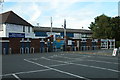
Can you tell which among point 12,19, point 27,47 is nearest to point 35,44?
point 27,47

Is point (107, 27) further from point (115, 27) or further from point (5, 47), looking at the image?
point (5, 47)

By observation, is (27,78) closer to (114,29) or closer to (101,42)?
(101,42)

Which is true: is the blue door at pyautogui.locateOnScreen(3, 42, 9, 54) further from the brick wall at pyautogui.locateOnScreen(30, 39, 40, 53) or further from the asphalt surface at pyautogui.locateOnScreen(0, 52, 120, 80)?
the asphalt surface at pyautogui.locateOnScreen(0, 52, 120, 80)

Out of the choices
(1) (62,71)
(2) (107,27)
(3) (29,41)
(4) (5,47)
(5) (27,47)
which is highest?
(2) (107,27)

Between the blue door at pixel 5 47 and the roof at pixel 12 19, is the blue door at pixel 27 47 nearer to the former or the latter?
the blue door at pixel 5 47

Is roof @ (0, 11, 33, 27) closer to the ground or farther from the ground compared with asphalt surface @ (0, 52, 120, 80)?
farther from the ground

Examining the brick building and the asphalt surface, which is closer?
the asphalt surface

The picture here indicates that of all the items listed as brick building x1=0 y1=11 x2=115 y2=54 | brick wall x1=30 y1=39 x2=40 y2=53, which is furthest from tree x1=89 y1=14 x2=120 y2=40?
brick wall x1=30 y1=39 x2=40 y2=53

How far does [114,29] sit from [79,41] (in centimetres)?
1504

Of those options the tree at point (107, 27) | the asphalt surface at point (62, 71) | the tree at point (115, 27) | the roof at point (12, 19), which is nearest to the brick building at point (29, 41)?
the roof at point (12, 19)

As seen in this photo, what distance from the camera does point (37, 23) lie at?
2266 inches

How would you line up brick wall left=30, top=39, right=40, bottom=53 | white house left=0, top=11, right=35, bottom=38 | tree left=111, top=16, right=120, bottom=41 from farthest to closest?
tree left=111, top=16, right=120, bottom=41 < white house left=0, top=11, right=35, bottom=38 < brick wall left=30, top=39, right=40, bottom=53

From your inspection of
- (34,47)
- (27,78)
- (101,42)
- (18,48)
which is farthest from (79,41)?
(27,78)

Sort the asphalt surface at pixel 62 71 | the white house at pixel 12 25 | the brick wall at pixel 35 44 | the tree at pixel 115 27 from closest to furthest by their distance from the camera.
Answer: the asphalt surface at pixel 62 71 → the brick wall at pixel 35 44 → the white house at pixel 12 25 → the tree at pixel 115 27
